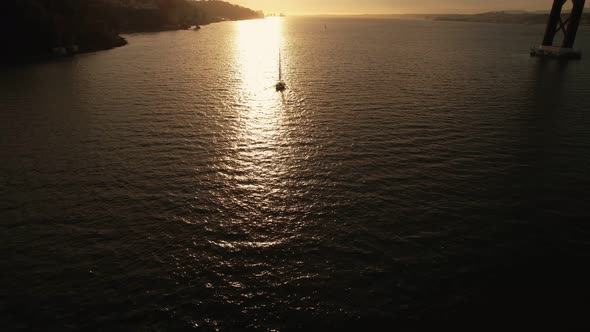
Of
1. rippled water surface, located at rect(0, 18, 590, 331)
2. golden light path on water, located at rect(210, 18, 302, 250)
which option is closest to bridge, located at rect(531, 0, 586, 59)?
rippled water surface, located at rect(0, 18, 590, 331)

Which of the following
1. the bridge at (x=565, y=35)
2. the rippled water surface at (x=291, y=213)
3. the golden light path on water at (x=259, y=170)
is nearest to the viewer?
the rippled water surface at (x=291, y=213)

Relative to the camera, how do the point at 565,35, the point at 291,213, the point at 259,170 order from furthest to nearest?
the point at 565,35
the point at 259,170
the point at 291,213

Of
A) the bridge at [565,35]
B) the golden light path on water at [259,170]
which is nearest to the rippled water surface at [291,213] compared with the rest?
the golden light path on water at [259,170]

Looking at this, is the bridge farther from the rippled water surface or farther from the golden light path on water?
the golden light path on water

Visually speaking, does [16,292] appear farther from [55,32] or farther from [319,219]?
[55,32]

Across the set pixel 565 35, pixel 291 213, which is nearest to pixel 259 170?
pixel 291 213

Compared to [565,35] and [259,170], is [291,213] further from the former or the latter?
[565,35]

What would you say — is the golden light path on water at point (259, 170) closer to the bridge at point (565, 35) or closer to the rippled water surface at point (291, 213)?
the rippled water surface at point (291, 213)

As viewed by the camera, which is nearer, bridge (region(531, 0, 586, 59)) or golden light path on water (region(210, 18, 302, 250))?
golden light path on water (region(210, 18, 302, 250))
